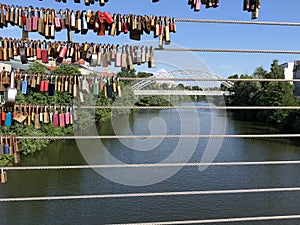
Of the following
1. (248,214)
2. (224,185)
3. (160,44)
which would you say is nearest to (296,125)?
(224,185)

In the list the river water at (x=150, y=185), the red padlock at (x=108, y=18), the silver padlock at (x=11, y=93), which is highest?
the red padlock at (x=108, y=18)

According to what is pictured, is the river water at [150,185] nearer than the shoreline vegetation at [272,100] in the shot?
Yes

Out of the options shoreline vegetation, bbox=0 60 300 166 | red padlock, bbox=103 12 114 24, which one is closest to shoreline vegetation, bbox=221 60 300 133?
shoreline vegetation, bbox=0 60 300 166

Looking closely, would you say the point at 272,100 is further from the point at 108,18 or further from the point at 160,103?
the point at 108,18

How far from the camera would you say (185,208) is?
7449 mm

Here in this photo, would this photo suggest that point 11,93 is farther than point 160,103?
No

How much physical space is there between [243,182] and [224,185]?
0.76 meters

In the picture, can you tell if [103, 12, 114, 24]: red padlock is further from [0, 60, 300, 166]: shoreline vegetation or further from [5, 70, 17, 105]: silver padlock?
[0, 60, 300, 166]: shoreline vegetation

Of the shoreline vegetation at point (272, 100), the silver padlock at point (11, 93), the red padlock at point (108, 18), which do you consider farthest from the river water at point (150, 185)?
the red padlock at point (108, 18)

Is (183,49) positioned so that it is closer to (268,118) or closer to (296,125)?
(296,125)

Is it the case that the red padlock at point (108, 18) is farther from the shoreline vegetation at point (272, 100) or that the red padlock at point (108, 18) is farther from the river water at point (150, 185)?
the shoreline vegetation at point (272, 100)

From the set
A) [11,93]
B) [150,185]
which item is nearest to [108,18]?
[11,93]

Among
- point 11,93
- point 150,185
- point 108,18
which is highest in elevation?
point 108,18

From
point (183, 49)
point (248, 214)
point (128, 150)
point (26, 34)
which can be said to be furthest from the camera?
point (128, 150)
